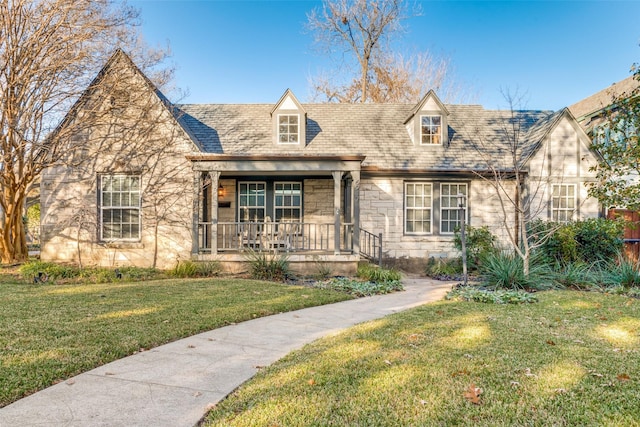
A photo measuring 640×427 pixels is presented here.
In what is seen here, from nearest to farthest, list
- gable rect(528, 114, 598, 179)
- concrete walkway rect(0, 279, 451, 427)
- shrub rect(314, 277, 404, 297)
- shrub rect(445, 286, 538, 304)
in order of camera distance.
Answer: concrete walkway rect(0, 279, 451, 427) < shrub rect(445, 286, 538, 304) < shrub rect(314, 277, 404, 297) < gable rect(528, 114, 598, 179)

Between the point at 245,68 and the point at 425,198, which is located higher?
the point at 245,68

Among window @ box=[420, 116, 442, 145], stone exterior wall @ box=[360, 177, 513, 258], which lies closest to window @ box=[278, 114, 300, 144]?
stone exterior wall @ box=[360, 177, 513, 258]

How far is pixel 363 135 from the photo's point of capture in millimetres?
14000

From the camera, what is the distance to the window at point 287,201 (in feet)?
43.0

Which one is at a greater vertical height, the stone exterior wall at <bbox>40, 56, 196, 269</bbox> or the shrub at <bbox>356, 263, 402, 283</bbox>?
the stone exterior wall at <bbox>40, 56, 196, 269</bbox>

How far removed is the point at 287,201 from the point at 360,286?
5.05 metres

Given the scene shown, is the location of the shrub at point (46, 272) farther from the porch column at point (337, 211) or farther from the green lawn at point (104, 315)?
the porch column at point (337, 211)

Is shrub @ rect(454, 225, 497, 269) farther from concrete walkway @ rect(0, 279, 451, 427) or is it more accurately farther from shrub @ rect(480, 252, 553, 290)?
concrete walkway @ rect(0, 279, 451, 427)

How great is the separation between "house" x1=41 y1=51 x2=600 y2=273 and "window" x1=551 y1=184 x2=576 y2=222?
0.14ft

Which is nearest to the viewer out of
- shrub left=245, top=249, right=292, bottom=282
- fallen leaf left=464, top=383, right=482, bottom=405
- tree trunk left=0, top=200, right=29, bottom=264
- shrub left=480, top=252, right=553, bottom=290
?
fallen leaf left=464, top=383, right=482, bottom=405

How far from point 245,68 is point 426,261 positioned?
465 inches

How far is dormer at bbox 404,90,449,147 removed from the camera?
535 inches

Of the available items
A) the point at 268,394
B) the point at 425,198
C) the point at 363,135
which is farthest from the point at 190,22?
the point at 268,394

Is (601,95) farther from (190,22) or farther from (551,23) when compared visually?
(190,22)
